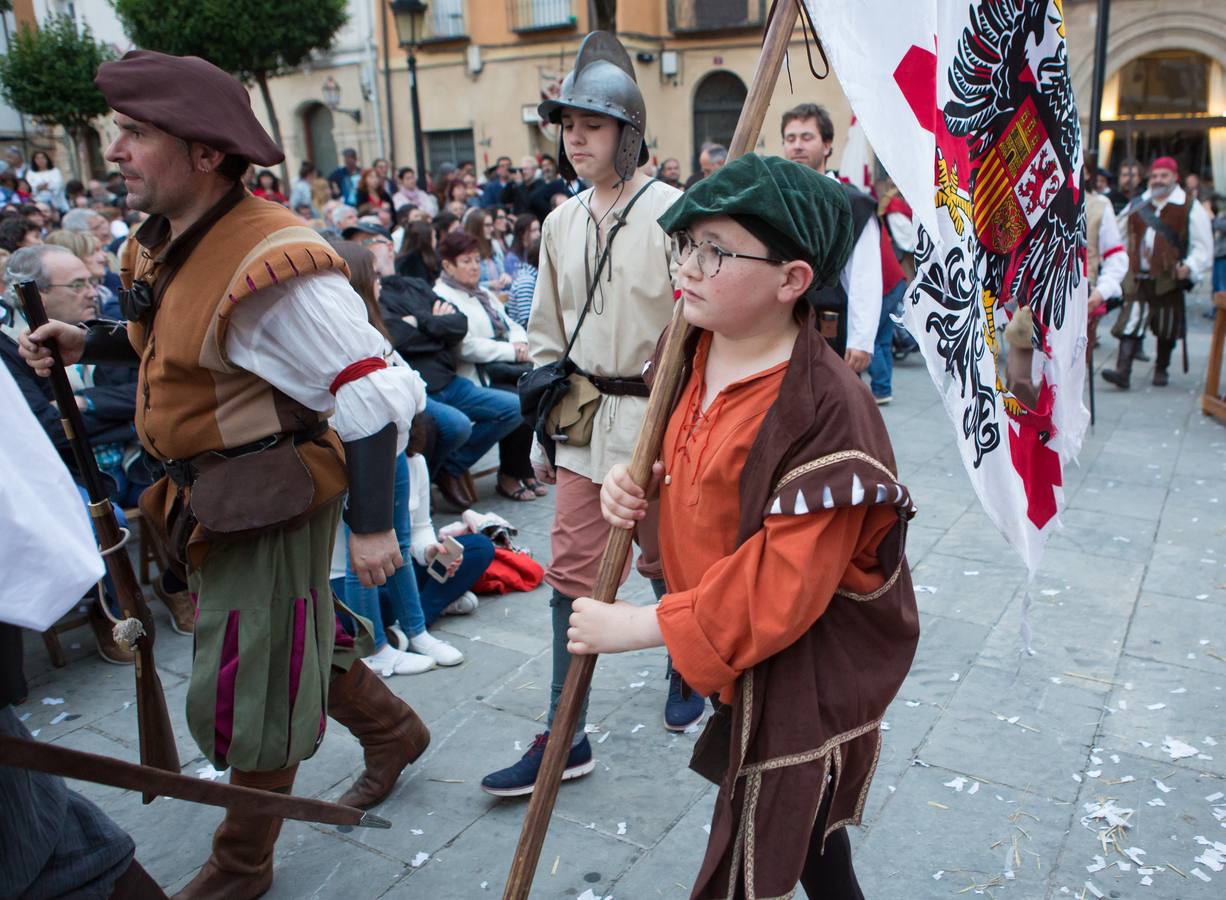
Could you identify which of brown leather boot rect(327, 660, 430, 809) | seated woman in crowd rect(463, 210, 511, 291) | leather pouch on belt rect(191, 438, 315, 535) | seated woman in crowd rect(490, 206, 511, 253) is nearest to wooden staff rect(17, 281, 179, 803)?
leather pouch on belt rect(191, 438, 315, 535)

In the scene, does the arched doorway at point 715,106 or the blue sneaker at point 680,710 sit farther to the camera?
the arched doorway at point 715,106

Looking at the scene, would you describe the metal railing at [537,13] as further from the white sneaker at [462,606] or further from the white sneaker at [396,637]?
the white sneaker at [396,637]

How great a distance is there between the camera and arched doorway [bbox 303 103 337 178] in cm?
2684

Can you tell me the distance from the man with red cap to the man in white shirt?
4949mm

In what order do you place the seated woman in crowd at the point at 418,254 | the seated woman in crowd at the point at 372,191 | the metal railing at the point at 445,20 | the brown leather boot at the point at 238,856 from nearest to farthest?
the brown leather boot at the point at 238,856, the seated woman in crowd at the point at 418,254, the seated woman in crowd at the point at 372,191, the metal railing at the point at 445,20

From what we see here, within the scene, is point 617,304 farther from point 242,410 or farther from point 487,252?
point 487,252

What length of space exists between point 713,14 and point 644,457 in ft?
78.7

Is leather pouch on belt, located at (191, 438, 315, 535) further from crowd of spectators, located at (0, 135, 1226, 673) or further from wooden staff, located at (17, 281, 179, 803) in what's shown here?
crowd of spectators, located at (0, 135, 1226, 673)

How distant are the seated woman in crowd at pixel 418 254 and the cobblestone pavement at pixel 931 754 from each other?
3.31m

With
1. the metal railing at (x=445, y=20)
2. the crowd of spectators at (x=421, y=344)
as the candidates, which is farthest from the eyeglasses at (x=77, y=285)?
the metal railing at (x=445, y=20)

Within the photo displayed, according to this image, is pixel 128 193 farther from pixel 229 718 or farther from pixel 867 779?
pixel 867 779

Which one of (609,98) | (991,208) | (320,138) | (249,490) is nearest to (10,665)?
(249,490)

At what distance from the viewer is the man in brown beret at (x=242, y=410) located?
2.20 meters

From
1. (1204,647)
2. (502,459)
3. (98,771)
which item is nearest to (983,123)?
(98,771)
